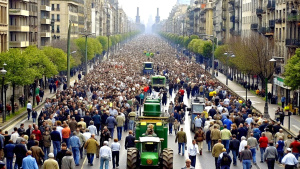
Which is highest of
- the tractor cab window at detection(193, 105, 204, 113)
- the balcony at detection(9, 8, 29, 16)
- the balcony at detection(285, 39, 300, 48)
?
the balcony at detection(9, 8, 29, 16)

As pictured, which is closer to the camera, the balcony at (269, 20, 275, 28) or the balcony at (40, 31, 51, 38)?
the balcony at (269, 20, 275, 28)

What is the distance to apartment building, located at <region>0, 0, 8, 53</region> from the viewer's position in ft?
242

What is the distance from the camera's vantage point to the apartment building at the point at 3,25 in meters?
73.7

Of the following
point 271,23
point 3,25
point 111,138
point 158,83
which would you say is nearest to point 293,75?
point 158,83

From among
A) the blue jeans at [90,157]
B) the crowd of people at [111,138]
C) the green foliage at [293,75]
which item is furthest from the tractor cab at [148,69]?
the blue jeans at [90,157]

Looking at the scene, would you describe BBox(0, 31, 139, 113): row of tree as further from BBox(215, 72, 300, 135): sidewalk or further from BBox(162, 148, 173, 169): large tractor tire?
BBox(162, 148, 173, 169): large tractor tire

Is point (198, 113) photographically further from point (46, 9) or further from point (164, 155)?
point (46, 9)

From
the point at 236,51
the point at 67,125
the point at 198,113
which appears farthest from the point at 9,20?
the point at 67,125

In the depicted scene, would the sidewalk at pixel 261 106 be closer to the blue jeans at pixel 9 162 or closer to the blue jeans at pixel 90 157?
the blue jeans at pixel 90 157

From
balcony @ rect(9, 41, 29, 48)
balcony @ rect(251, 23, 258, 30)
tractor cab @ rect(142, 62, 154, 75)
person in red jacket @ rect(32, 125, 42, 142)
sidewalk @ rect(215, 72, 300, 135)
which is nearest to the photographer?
person in red jacket @ rect(32, 125, 42, 142)

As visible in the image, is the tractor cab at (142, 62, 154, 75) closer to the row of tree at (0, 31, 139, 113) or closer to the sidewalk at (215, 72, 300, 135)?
the sidewalk at (215, 72, 300, 135)

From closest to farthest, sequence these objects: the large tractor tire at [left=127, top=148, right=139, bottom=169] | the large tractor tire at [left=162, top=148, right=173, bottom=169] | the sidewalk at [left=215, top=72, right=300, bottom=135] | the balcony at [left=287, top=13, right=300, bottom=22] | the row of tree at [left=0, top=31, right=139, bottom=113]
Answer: the large tractor tire at [left=162, top=148, right=173, bottom=169] < the large tractor tire at [left=127, top=148, right=139, bottom=169] < the sidewalk at [left=215, top=72, right=300, bottom=135] < the row of tree at [left=0, top=31, right=139, bottom=113] < the balcony at [left=287, top=13, right=300, bottom=22]

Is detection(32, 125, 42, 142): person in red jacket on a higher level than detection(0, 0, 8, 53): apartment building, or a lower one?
lower

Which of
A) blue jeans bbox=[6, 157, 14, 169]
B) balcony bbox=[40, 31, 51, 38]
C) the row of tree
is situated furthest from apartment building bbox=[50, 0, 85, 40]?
blue jeans bbox=[6, 157, 14, 169]
